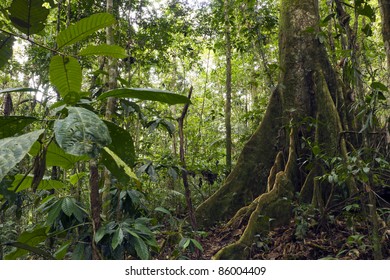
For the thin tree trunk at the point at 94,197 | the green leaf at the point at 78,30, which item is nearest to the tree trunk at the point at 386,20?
the green leaf at the point at 78,30

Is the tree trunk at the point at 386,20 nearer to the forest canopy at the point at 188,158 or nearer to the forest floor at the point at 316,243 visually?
the forest canopy at the point at 188,158

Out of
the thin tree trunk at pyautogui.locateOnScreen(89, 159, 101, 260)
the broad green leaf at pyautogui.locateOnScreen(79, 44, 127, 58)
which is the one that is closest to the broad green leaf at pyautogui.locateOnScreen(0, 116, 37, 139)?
the broad green leaf at pyautogui.locateOnScreen(79, 44, 127, 58)

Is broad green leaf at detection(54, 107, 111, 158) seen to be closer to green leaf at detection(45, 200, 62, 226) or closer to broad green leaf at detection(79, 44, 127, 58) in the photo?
broad green leaf at detection(79, 44, 127, 58)

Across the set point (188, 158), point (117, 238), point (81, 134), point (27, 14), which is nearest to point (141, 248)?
point (117, 238)

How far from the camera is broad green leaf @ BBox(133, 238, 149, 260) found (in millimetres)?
1998

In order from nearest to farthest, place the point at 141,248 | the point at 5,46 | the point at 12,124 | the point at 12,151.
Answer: the point at 12,151 → the point at 12,124 → the point at 5,46 → the point at 141,248

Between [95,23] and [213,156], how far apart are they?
541 centimetres

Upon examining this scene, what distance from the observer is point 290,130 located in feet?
14.5

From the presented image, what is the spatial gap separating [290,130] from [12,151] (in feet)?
12.8

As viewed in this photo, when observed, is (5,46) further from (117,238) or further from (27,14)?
(117,238)

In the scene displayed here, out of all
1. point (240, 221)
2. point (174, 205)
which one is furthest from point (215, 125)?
point (240, 221)

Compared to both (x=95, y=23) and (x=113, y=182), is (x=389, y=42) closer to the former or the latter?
(x=95, y=23)

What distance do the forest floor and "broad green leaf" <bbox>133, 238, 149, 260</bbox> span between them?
130cm

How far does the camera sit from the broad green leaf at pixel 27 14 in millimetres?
1130
